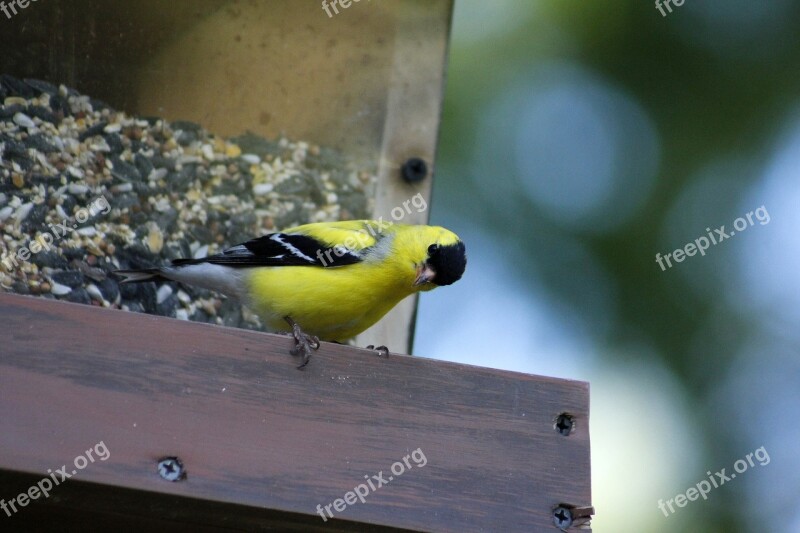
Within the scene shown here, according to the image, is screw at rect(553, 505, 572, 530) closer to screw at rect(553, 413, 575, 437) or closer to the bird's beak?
screw at rect(553, 413, 575, 437)

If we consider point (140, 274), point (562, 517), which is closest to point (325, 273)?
point (140, 274)

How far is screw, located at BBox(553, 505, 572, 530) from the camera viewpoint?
282 cm

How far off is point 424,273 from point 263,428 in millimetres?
1527

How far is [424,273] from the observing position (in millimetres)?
4105

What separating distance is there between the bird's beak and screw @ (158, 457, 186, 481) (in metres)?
1.71

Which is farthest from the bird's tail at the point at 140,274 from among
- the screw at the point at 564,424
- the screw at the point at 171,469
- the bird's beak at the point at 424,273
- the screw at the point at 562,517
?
the screw at the point at 562,517

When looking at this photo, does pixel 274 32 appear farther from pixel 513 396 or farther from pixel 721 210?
pixel 721 210

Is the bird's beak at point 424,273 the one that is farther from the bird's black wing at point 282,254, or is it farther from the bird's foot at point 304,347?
the bird's foot at point 304,347

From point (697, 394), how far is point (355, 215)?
8.36 ft

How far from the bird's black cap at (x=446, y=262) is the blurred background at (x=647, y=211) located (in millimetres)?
1895

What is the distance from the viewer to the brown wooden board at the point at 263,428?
8.26 feet

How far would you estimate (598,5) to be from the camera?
6469 mm

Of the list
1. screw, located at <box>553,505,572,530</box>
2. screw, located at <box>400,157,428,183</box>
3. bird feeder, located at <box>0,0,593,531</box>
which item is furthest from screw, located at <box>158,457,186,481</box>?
screw, located at <box>400,157,428,183</box>

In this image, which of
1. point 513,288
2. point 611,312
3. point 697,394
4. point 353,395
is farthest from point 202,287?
point 697,394
